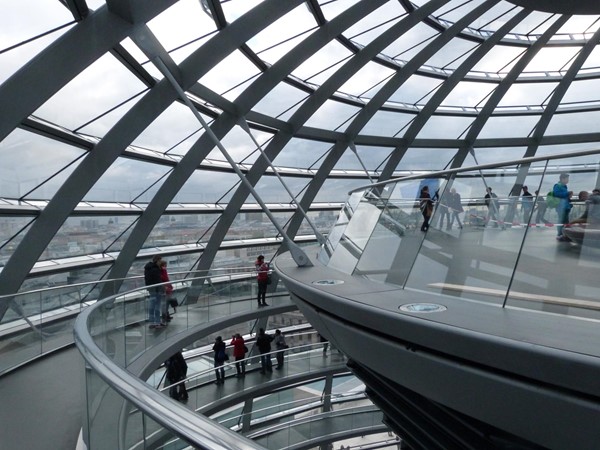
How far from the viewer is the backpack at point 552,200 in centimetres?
479

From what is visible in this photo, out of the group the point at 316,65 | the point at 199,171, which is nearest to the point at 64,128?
the point at 199,171

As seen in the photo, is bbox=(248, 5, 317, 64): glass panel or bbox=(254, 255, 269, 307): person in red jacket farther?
bbox=(254, 255, 269, 307): person in red jacket

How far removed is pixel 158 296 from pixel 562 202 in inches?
362

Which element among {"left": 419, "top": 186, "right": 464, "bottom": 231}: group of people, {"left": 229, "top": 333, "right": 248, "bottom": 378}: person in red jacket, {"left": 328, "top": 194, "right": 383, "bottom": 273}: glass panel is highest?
{"left": 419, "top": 186, "right": 464, "bottom": 231}: group of people

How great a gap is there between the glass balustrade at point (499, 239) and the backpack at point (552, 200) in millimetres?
11

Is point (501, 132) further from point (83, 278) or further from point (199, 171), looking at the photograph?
point (83, 278)

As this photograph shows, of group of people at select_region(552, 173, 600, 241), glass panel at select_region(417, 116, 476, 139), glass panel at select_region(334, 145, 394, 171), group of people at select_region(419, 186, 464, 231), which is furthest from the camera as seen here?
glass panel at select_region(417, 116, 476, 139)

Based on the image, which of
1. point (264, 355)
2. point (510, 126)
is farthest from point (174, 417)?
point (510, 126)

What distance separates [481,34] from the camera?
1950 centimetres

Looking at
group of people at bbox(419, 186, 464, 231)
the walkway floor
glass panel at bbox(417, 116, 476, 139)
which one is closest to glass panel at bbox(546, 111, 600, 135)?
glass panel at bbox(417, 116, 476, 139)

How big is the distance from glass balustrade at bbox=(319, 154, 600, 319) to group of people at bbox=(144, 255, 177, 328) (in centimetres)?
575

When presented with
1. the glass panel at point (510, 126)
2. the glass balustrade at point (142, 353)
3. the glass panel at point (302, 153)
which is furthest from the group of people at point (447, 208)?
the glass panel at point (510, 126)

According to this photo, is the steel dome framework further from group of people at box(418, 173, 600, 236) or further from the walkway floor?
group of people at box(418, 173, 600, 236)

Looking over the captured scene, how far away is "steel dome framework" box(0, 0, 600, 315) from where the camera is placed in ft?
29.5
